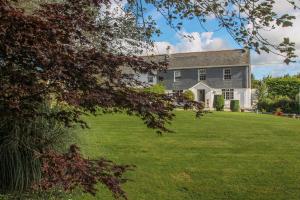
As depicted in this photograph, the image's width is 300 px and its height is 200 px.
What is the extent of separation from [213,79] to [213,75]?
44 cm

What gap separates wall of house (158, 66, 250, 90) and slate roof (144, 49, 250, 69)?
1.81 feet

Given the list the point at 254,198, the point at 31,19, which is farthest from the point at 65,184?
the point at 254,198

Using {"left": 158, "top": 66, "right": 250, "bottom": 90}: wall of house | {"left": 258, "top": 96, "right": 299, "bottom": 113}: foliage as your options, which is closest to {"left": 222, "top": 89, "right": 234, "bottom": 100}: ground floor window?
{"left": 158, "top": 66, "right": 250, "bottom": 90}: wall of house

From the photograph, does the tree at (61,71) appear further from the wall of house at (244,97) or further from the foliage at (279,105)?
the wall of house at (244,97)

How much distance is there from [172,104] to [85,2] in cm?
120

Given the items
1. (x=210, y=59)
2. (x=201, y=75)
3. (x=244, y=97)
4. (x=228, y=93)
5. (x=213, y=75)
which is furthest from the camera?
(x=201, y=75)

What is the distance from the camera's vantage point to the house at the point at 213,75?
46.8 m

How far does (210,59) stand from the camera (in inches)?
1928

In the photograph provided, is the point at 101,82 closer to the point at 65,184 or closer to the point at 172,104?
the point at 172,104

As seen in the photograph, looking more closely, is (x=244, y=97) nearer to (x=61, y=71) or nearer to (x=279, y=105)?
(x=279, y=105)

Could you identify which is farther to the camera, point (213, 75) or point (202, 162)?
point (213, 75)

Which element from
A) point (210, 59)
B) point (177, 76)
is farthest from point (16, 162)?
point (177, 76)

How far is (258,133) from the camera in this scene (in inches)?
601

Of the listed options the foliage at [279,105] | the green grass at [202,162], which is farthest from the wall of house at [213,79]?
the green grass at [202,162]
